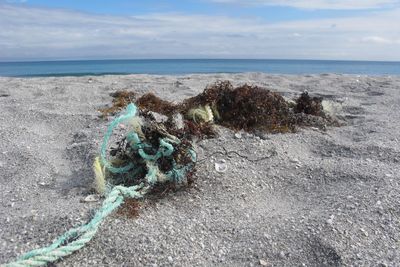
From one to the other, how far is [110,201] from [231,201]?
825 millimetres

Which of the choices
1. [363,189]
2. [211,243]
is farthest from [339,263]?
[363,189]

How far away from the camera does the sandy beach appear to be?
2357 millimetres

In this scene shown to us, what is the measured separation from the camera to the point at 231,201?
9.65 feet

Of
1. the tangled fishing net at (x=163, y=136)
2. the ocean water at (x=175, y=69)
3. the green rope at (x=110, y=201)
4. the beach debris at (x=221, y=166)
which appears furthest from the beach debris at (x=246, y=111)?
the ocean water at (x=175, y=69)

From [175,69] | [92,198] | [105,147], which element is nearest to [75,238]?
[92,198]

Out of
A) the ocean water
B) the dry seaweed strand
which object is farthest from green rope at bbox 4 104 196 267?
the ocean water

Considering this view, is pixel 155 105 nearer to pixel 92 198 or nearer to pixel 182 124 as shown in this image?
pixel 182 124

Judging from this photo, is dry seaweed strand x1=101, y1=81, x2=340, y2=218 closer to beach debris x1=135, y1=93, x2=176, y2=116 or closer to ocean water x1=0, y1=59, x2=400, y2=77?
beach debris x1=135, y1=93, x2=176, y2=116

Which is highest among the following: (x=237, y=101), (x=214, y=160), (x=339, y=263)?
(x=237, y=101)

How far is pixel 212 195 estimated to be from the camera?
2980 mm

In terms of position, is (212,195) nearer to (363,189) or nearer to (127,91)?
(363,189)

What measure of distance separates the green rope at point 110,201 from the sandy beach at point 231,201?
0.07 m

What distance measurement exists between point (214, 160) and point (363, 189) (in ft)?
3.54

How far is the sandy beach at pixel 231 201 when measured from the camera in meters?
2.36
